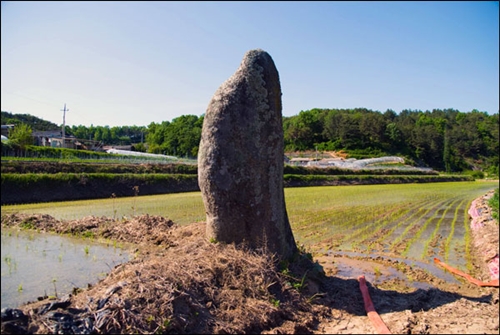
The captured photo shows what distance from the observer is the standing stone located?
7621mm

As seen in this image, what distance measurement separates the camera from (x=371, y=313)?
6.67m

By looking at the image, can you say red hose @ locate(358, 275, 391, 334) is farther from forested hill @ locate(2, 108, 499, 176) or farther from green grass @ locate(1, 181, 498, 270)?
forested hill @ locate(2, 108, 499, 176)

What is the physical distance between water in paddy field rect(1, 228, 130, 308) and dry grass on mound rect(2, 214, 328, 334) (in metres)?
0.39

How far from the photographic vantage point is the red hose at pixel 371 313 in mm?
6098

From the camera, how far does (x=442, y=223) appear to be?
18047 mm

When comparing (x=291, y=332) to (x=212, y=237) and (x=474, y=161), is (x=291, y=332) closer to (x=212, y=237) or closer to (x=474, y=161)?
(x=212, y=237)

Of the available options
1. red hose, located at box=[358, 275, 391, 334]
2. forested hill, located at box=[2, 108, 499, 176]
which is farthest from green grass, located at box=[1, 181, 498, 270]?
forested hill, located at box=[2, 108, 499, 176]

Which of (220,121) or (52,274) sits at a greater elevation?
(220,121)

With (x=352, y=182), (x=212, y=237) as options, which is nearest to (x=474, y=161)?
(x=352, y=182)

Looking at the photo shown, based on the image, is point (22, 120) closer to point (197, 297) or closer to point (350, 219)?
point (197, 297)

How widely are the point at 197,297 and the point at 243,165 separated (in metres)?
2.70

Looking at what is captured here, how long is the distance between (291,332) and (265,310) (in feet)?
1.72

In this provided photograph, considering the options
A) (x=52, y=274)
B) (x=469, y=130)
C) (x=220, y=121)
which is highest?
(x=469, y=130)

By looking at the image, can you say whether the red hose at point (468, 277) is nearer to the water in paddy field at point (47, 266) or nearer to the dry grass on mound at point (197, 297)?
the dry grass on mound at point (197, 297)
